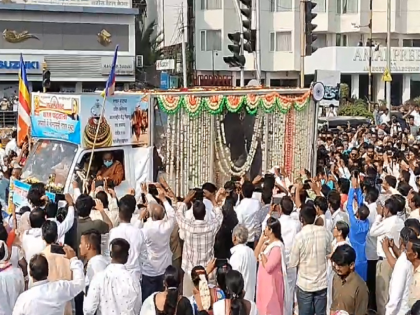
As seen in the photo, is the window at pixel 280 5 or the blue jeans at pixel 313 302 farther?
the window at pixel 280 5

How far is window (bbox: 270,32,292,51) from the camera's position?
4334 centimetres

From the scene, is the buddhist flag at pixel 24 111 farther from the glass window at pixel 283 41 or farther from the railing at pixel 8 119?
the glass window at pixel 283 41

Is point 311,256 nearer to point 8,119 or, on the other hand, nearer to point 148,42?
point 8,119

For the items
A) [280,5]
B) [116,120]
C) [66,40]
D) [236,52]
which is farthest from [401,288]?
[280,5]

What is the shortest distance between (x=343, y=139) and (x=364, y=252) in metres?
11.2

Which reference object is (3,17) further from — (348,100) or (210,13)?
(348,100)

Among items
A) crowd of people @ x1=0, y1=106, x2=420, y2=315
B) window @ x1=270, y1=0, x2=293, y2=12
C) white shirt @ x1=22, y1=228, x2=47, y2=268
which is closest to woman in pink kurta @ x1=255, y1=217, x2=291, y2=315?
crowd of people @ x1=0, y1=106, x2=420, y2=315

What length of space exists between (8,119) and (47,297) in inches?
1049

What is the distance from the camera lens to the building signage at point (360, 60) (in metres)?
41.9

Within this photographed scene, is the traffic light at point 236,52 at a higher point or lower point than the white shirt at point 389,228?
higher

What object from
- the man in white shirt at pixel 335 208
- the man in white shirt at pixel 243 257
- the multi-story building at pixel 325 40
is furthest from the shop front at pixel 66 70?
the man in white shirt at pixel 243 257

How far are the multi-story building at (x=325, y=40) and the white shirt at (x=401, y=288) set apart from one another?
3623 cm

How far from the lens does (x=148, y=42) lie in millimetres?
43250

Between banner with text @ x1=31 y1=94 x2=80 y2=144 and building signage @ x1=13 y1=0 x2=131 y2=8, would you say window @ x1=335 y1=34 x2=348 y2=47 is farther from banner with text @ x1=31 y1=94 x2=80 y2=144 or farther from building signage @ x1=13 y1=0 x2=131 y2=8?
banner with text @ x1=31 y1=94 x2=80 y2=144
